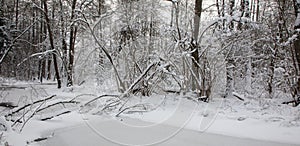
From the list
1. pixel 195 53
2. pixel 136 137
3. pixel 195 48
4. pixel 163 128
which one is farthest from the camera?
pixel 195 53

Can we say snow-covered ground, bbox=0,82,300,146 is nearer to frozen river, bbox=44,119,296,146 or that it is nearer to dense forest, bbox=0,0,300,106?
frozen river, bbox=44,119,296,146

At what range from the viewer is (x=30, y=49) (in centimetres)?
2586

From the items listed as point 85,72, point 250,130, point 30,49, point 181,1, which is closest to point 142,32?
point 181,1

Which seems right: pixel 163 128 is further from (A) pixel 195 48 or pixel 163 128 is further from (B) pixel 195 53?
(B) pixel 195 53

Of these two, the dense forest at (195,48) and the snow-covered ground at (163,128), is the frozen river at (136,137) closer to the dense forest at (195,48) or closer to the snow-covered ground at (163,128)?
the snow-covered ground at (163,128)

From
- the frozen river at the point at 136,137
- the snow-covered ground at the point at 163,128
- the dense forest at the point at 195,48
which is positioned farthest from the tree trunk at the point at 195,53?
the frozen river at the point at 136,137

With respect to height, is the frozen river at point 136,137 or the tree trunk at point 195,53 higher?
the tree trunk at point 195,53

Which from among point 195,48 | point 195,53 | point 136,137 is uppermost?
point 195,48

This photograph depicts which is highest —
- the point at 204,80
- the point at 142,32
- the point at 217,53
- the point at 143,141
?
the point at 142,32

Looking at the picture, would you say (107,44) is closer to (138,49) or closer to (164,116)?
(138,49)

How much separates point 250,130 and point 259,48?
267 inches

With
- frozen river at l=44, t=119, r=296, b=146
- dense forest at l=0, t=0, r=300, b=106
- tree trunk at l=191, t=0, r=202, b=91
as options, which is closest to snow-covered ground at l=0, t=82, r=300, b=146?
frozen river at l=44, t=119, r=296, b=146

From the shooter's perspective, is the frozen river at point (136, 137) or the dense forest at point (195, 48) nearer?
the frozen river at point (136, 137)

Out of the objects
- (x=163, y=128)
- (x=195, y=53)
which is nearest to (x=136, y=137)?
(x=163, y=128)
